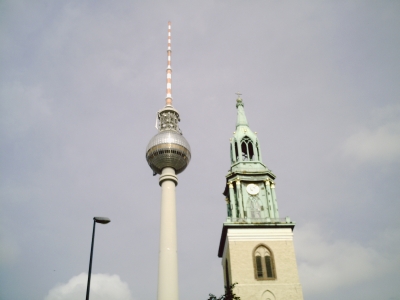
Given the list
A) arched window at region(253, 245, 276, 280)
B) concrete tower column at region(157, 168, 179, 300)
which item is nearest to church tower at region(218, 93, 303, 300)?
arched window at region(253, 245, 276, 280)

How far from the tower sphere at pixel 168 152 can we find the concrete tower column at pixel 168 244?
188cm

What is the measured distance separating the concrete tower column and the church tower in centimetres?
689

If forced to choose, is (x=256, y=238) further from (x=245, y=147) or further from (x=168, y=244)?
(x=245, y=147)

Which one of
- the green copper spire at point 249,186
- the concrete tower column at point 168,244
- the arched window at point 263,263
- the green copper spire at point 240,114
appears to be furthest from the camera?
the green copper spire at point 240,114

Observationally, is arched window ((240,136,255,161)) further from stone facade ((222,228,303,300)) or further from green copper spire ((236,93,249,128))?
stone facade ((222,228,303,300))

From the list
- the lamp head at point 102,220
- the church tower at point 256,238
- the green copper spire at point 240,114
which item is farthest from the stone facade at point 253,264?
the lamp head at point 102,220

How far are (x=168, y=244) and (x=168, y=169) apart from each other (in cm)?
1203

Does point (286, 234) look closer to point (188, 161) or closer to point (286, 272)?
point (286, 272)

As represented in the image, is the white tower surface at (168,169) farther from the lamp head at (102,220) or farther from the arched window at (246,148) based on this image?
the lamp head at (102,220)

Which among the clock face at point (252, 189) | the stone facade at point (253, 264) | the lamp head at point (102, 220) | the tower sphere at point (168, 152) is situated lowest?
the lamp head at point (102, 220)

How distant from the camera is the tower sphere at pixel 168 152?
200 ft

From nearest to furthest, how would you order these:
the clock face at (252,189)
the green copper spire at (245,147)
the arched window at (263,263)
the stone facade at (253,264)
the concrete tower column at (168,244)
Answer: the concrete tower column at (168,244)
the stone facade at (253,264)
the arched window at (263,263)
the clock face at (252,189)
the green copper spire at (245,147)

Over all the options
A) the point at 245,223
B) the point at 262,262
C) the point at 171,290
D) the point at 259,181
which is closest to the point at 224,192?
the point at 259,181

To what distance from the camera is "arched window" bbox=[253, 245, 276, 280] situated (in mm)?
52094
